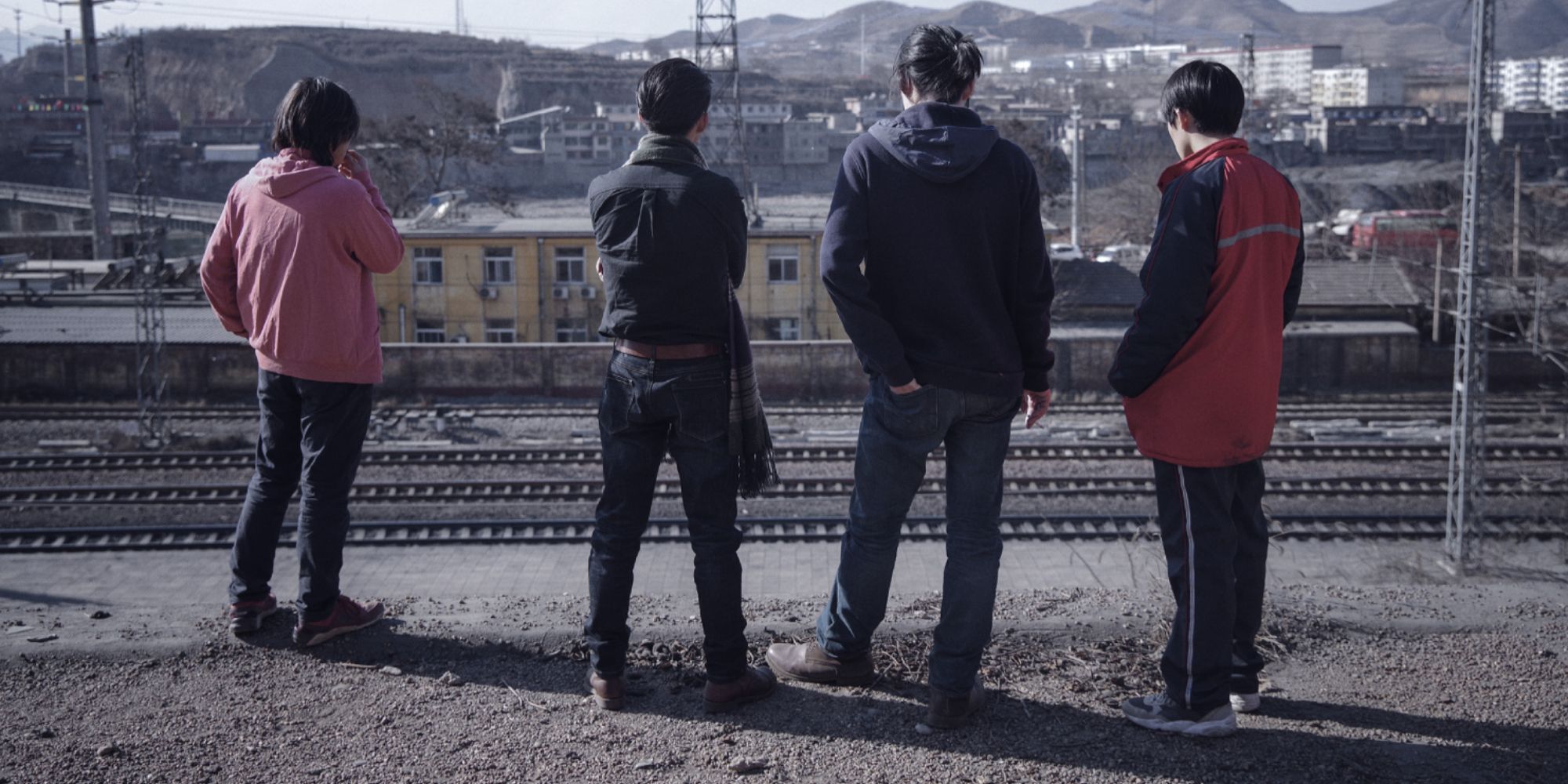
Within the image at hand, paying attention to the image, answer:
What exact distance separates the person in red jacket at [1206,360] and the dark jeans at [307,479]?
2.26m

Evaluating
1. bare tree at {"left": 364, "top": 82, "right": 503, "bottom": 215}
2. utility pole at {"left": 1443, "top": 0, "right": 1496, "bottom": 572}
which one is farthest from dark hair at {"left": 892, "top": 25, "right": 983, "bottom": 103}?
bare tree at {"left": 364, "top": 82, "right": 503, "bottom": 215}

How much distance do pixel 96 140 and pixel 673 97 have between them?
37512 millimetres

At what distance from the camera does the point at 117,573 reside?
1133 centimetres

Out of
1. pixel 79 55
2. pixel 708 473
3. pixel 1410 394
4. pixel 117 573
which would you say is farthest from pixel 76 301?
pixel 79 55

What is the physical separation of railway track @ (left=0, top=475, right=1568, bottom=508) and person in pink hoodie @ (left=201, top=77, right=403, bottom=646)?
31.6 ft

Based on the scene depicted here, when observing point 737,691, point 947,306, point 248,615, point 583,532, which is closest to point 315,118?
point 248,615

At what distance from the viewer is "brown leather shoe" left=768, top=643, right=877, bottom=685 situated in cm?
348

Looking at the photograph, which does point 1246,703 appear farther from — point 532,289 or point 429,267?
point 429,267

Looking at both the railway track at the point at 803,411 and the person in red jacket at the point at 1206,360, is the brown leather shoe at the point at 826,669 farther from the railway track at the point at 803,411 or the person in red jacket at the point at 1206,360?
the railway track at the point at 803,411

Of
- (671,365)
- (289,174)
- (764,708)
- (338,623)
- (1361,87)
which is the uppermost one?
(1361,87)

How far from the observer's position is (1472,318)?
10039 millimetres

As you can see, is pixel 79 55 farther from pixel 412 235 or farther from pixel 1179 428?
pixel 1179 428

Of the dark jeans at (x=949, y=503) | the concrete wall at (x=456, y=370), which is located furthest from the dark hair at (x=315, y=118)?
the concrete wall at (x=456, y=370)

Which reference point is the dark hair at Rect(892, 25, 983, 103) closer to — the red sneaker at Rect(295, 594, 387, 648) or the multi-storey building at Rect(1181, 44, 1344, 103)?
the red sneaker at Rect(295, 594, 387, 648)
